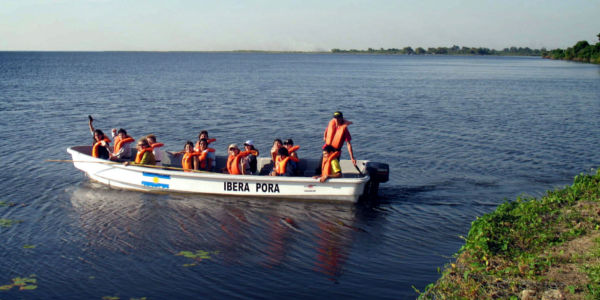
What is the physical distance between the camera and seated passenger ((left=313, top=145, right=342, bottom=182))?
40.5ft

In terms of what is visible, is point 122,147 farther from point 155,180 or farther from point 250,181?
point 250,181

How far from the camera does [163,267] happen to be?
9.05 m

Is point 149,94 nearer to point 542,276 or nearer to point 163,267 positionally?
point 163,267

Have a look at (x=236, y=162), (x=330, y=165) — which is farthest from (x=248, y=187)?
(x=330, y=165)

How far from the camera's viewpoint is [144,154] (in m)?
13.6

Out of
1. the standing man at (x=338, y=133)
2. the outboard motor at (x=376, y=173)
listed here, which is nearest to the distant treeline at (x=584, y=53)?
the outboard motor at (x=376, y=173)

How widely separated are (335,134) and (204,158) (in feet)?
11.3

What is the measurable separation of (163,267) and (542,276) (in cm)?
584

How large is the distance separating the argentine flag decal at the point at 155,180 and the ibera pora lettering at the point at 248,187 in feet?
5.20

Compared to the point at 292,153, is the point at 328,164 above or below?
below

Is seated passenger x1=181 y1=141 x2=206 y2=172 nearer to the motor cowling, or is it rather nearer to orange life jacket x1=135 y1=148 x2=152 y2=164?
orange life jacket x1=135 y1=148 x2=152 y2=164

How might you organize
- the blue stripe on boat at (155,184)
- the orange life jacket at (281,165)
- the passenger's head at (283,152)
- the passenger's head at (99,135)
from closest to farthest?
the passenger's head at (283,152)
the orange life jacket at (281,165)
the blue stripe on boat at (155,184)
the passenger's head at (99,135)

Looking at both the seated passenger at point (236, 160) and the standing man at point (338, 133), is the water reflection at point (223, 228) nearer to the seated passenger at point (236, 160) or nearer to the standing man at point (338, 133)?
the seated passenger at point (236, 160)

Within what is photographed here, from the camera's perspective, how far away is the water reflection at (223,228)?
31.3 ft
